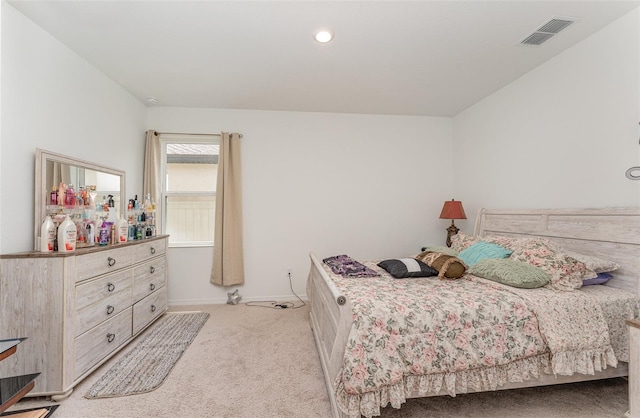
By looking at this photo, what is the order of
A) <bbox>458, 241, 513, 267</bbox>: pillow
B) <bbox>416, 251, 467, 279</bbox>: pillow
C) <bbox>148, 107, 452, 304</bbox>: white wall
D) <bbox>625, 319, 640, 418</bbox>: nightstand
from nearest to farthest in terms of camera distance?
1. <bbox>625, 319, 640, 418</bbox>: nightstand
2. <bbox>416, 251, 467, 279</bbox>: pillow
3. <bbox>458, 241, 513, 267</bbox>: pillow
4. <bbox>148, 107, 452, 304</bbox>: white wall

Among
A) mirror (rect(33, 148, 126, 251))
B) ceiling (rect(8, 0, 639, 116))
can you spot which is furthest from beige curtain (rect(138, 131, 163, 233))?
mirror (rect(33, 148, 126, 251))

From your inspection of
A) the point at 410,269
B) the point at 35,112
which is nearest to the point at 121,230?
the point at 35,112

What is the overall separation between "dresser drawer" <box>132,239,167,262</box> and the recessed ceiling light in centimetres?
250

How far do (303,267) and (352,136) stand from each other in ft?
6.60

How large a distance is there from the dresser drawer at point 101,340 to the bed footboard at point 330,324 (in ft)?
5.57

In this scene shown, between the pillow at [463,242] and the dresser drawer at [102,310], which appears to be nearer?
the dresser drawer at [102,310]

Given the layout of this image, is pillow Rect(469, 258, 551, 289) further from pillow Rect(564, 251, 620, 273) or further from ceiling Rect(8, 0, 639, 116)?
ceiling Rect(8, 0, 639, 116)

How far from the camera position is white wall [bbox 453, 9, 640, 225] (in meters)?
2.06

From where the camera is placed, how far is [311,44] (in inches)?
91.3

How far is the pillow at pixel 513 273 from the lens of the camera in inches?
78.1

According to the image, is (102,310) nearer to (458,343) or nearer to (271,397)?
(271,397)

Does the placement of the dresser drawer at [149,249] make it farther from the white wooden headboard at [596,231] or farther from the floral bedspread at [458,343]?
the white wooden headboard at [596,231]

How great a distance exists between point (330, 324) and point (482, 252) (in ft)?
5.30

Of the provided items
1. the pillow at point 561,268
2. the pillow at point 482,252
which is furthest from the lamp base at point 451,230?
the pillow at point 561,268
